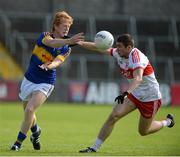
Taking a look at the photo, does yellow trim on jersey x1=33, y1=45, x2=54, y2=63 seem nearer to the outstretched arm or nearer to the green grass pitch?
the outstretched arm

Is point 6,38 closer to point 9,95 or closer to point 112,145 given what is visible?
point 9,95

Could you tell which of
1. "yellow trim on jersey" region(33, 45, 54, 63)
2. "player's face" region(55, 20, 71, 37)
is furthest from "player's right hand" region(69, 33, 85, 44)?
"yellow trim on jersey" region(33, 45, 54, 63)

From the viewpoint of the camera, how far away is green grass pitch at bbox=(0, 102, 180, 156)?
12266 mm

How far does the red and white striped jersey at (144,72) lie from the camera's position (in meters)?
11.9

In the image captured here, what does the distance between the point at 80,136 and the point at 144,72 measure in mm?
4101

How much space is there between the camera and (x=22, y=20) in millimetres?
35812

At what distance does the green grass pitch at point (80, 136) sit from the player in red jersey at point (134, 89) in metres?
0.41

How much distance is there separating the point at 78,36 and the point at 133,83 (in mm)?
1185

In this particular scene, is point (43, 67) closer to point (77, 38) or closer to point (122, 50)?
point (77, 38)

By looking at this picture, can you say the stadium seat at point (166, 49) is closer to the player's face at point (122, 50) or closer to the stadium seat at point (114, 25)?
the stadium seat at point (114, 25)

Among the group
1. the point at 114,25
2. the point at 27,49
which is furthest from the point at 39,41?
the point at 114,25

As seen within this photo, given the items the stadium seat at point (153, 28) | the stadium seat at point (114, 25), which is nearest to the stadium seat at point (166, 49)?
the stadium seat at point (153, 28)

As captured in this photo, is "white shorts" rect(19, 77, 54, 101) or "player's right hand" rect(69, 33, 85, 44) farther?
"white shorts" rect(19, 77, 54, 101)

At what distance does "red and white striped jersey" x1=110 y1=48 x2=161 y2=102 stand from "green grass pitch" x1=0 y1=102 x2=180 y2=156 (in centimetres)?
99
